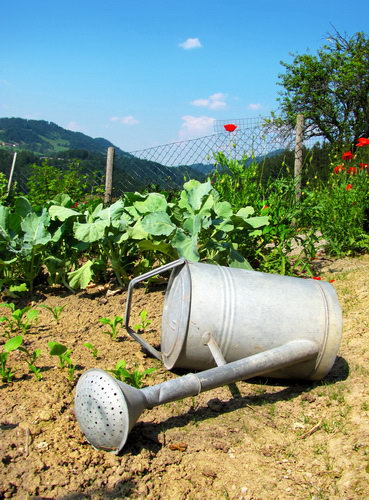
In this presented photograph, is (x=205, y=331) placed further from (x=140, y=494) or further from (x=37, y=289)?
(x=37, y=289)

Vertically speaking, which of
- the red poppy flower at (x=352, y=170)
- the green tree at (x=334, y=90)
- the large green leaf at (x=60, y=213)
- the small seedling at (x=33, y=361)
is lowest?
the small seedling at (x=33, y=361)

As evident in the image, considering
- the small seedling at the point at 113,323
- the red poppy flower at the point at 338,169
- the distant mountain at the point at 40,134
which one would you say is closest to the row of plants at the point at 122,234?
the small seedling at the point at 113,323

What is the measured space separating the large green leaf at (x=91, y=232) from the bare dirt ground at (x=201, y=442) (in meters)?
0.81

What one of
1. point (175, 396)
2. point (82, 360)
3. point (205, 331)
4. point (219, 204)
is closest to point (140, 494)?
point (175, 396)

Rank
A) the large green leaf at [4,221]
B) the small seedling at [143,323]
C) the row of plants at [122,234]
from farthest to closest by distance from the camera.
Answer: the large green leaf at [4,221] → the row of plants at [122,234] → the small seedling at [143,323]

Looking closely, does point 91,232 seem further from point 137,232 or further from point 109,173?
point 109,173

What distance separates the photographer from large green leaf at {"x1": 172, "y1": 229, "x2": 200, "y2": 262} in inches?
109

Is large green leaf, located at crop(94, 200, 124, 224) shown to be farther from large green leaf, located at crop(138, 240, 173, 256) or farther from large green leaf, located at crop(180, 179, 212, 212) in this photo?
large green leaf, located at crop(180, 179, 212, 212)

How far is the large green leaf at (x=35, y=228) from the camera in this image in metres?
3.28

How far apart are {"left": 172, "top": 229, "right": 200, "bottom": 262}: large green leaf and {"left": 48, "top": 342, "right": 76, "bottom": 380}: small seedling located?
90 cm

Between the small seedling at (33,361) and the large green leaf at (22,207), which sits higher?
the large green leaf at (22,207)

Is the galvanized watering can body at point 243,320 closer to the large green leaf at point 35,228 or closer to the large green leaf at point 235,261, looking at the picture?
the large green leaf at point 235,261

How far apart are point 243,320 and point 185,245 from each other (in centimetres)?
82

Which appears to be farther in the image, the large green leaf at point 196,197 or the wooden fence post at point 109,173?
the wooden fence post at point 109,173
